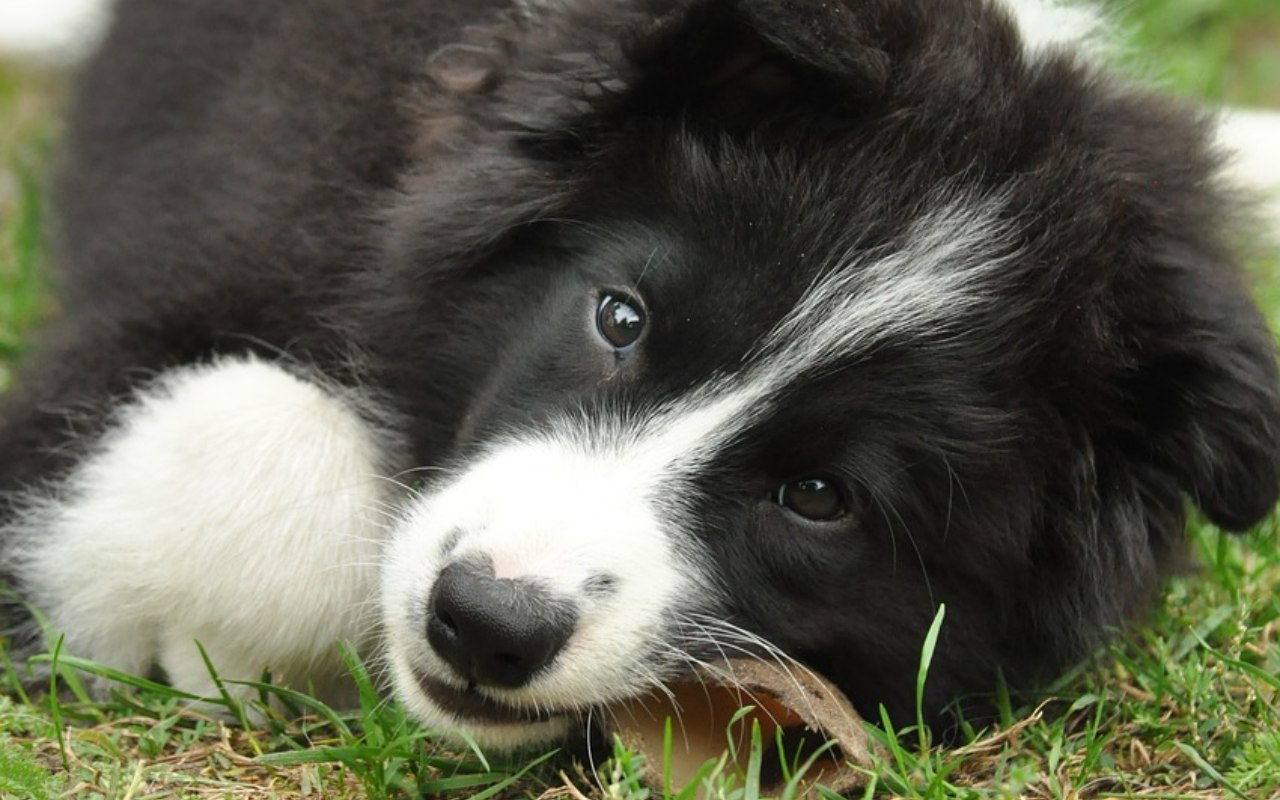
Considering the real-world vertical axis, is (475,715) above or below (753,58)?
below

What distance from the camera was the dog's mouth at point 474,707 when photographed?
282 cm

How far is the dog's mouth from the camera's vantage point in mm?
2816

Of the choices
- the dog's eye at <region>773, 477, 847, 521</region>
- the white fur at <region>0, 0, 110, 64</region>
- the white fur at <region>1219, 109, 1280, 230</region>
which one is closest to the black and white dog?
the dog's eye at <region>773, 477, 847, 521</region>

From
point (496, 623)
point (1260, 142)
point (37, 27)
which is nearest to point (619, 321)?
point (496, 623)

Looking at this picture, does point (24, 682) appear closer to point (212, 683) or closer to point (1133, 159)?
point (212, 683)

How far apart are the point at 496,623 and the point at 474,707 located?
0.27 meters

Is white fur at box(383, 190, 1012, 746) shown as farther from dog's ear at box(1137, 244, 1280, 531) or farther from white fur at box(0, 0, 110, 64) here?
white fur at box(0, 0, 110, 64)

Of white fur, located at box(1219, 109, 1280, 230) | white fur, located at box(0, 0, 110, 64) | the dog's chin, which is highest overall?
white fur, located at box(0, 0, 110, 64)

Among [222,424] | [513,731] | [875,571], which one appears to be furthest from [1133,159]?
[222,424]

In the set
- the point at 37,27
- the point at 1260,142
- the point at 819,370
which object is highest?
the point at 819,370

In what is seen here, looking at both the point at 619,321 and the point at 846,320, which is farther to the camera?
the point at 619,321

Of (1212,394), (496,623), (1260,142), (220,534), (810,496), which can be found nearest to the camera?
(496,623)

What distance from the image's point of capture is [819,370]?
2898mm

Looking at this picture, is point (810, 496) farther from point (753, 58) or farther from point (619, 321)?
point (753, 58)
